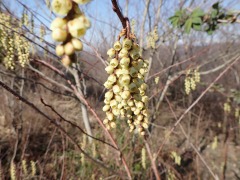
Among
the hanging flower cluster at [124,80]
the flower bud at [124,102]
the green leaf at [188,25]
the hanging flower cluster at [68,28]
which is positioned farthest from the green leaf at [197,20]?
the hanging flower cluster at [68,28]

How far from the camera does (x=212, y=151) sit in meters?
7.80

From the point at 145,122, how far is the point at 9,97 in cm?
548

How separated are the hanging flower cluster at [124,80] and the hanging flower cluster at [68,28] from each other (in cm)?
30

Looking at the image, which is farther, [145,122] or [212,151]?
[212,151]

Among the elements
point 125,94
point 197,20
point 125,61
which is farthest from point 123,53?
point 197,20

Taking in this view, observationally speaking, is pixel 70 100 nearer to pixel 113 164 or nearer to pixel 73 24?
pixel 113 164

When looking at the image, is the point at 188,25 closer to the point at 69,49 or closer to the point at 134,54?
the point at 134,54

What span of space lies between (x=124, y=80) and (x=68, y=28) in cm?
35

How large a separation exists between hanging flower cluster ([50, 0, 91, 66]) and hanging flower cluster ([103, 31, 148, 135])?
0.30 metres

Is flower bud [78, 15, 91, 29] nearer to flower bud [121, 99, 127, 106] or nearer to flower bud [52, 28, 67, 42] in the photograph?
flower bud [52, 28, 67, 42]

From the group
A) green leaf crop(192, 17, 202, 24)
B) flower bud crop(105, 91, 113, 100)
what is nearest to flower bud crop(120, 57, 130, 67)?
flower bud crop(105, 91, 113, 100)

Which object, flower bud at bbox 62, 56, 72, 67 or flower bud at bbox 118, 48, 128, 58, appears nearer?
flower bud at bbox 62, 56, 72, 67

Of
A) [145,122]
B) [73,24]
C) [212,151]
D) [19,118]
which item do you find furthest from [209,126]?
[73,24]

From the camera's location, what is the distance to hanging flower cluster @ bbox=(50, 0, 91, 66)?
0.38 m
